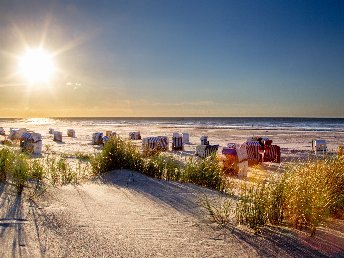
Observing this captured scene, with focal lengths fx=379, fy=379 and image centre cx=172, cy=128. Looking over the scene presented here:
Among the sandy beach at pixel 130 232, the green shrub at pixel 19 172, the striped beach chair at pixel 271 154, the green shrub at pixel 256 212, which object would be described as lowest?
the striped beach chair at pixel 271 154

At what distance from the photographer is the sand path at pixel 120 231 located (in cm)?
387

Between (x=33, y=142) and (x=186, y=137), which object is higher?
(x=33, y=142)

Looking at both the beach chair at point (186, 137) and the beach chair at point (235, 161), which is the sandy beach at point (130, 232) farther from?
the beach chair at point (186, 137)

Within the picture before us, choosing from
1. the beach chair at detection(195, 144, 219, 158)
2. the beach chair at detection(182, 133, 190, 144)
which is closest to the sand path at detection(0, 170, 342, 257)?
the beach chair at detection(195, 144, 219, 158)

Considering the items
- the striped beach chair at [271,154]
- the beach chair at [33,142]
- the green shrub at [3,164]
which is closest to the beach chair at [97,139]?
the beach chair at [33,142]

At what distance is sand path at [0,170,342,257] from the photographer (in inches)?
152

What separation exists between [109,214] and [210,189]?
104 inches

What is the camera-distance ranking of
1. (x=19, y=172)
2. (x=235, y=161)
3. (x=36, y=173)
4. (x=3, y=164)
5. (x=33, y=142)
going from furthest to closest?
1. (x=33, y=142)
2. (x=235, y=161)
3. (x=36, y=173)
4. (x=3, y=164)
5. (x=19, y=172)

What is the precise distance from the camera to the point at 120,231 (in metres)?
4.49

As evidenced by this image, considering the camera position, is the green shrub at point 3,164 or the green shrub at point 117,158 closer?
the green shrub at point 3,164

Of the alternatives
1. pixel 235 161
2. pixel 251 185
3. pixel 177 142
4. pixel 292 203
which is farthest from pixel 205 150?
pixel 292 203

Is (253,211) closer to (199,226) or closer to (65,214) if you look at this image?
(199,226)

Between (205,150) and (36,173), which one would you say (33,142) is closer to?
(205,150)

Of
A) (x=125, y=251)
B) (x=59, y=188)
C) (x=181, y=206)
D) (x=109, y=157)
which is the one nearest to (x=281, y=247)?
(x=125, y=251)
